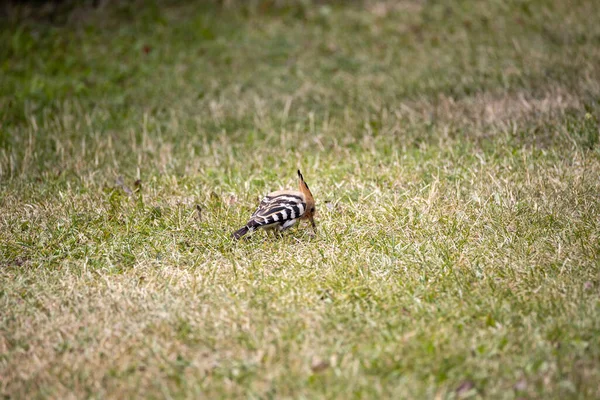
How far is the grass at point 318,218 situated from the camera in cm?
386

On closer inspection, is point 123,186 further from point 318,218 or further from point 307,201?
point 307,201

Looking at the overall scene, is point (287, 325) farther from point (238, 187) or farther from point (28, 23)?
point (28, 23)

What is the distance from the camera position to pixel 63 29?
40.8 feet

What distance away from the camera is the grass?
3.86 m

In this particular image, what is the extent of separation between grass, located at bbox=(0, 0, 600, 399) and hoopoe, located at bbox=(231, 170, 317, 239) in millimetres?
186

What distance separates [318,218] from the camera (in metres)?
5.85

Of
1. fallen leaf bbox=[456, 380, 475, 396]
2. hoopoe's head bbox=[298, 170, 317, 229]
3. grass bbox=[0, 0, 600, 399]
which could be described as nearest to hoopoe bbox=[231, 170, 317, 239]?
hoopoe's head bbox=[298, 170, 317, 229]

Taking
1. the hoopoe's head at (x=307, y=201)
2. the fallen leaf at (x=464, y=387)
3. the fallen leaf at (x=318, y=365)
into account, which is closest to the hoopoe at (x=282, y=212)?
the hoopoe's head at (x=307, y=201)

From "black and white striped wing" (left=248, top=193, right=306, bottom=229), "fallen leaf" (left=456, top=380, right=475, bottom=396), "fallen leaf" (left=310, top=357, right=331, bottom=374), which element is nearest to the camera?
"fallen leaf" (left=456, top=380, right=475, bottom=396)

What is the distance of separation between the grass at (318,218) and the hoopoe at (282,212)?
186 millimetres

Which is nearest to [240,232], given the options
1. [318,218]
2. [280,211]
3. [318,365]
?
[280,211]

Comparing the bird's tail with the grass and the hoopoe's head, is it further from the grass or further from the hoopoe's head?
the hoopoe's head

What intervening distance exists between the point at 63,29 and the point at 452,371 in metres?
10.7

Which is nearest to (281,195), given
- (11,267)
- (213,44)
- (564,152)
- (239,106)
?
(11,267)
